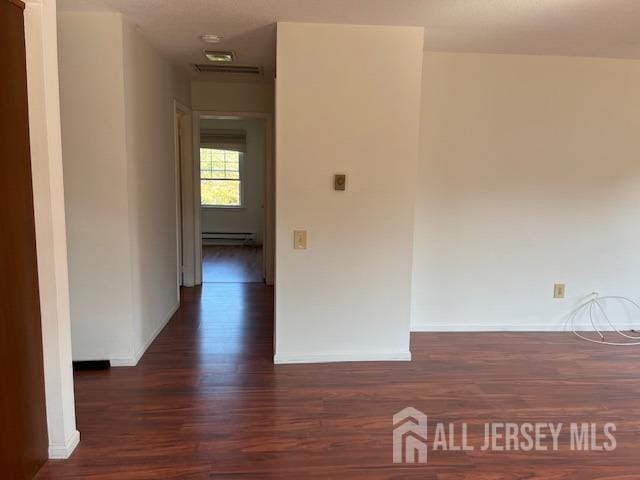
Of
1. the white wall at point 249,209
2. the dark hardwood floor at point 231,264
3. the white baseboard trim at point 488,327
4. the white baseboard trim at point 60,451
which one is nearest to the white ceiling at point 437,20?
the white baseboard trim at point 488,327

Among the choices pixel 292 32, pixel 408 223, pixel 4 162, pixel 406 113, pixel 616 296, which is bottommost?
pixel 616 296

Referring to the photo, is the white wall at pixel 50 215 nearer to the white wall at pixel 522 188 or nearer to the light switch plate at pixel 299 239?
the light switch plate at pixel 299 239

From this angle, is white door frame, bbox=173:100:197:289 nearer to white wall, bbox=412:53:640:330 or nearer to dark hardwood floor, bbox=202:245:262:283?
dark hardwood floor, bbox=202:245:262:283

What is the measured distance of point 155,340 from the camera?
148 inches

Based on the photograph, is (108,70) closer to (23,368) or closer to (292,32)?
(292,32)

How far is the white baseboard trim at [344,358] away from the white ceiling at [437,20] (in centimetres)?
224

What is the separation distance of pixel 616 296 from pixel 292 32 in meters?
3.49

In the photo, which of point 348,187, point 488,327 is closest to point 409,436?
point 348,187

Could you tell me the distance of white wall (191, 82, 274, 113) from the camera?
530 cm

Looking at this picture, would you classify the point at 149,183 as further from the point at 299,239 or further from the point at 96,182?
the point at 299,239

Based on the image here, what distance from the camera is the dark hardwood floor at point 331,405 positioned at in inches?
85.8

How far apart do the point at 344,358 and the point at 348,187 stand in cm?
122

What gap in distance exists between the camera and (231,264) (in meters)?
6.99

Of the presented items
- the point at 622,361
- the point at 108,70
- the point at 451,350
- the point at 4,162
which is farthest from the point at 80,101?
the point at 622,361
